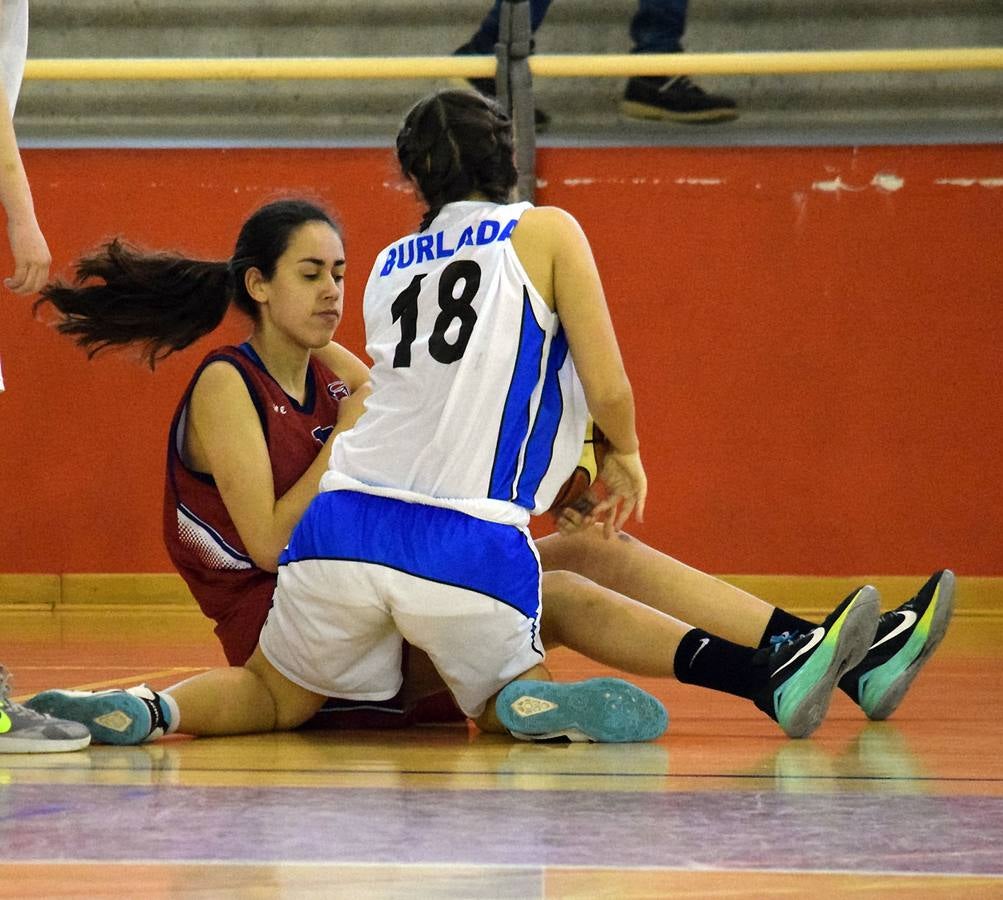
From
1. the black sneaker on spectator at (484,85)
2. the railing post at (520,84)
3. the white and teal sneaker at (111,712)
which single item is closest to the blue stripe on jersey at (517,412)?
the white and teal sneaker at (111,712)

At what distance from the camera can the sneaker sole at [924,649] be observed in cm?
220

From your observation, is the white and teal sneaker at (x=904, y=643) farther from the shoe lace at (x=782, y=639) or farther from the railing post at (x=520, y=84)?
the railing post at (x=520, y=84)

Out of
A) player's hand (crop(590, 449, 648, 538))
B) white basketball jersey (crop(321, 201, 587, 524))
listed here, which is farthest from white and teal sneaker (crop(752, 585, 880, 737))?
white basketball jersey (crop(321, 201, 587, 524))

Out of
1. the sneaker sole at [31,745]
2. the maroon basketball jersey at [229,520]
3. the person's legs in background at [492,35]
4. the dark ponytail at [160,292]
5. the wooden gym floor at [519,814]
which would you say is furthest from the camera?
the person's legs in background at [492,35]

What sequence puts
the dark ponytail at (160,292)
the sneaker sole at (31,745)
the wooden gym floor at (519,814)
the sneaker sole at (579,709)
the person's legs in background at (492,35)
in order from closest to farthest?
the wooden gym floor at (519,814)
the sneaker sole at (31,745)
the sneaker sole at (579,709)
the dark ponytail at (160,292)
the person's legs in background at (492,35)

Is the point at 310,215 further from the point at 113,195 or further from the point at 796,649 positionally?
the point at 113,195

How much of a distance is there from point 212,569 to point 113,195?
8.06 feet

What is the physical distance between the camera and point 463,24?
15.7ft

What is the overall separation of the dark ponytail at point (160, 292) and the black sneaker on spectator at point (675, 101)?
2283 mm

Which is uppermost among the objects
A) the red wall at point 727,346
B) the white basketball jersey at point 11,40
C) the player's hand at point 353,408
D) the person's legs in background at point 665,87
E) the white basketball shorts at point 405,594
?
the white basketball jersey at point 11,40

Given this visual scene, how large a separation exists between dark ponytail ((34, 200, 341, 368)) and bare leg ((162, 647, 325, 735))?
→ 536mm

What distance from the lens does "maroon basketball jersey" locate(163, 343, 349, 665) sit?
2.27 m

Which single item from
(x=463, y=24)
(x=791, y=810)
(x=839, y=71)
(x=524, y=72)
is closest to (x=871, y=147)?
(x=839, y=71)

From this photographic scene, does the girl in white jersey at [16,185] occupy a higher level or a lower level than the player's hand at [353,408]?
higher
